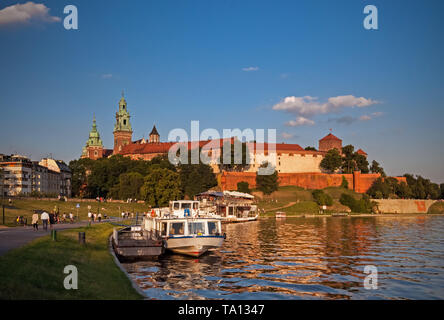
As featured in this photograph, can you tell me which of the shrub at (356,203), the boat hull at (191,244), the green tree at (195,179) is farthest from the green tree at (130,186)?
the boat hull at (191,244)

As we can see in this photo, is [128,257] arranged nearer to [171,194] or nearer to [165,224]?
[165,224]

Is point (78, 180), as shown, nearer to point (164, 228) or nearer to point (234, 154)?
point (234, 154)

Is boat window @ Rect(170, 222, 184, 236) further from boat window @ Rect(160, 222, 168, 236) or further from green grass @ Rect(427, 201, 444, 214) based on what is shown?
green grass @ Rect(427, 201, 444, 214)

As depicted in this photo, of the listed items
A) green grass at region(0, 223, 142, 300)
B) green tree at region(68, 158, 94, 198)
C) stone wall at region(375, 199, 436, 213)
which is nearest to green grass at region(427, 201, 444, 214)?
stone wall at region(375, 199, 436, 213)

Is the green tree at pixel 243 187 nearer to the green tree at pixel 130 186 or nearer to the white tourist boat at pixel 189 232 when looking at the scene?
the green tree at pixel 130 186

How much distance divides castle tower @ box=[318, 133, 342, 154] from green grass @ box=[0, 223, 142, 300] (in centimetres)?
16507

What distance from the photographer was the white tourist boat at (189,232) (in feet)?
108

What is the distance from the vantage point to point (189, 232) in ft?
112

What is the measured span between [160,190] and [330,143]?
113 metres

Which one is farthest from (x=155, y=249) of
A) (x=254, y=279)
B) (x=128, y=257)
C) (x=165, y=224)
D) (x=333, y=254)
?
(x=333, y=254)

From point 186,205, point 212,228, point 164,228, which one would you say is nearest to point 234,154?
point 186,205

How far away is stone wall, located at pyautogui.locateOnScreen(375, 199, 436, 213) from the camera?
13275 cm

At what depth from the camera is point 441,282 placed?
23.8 metres
